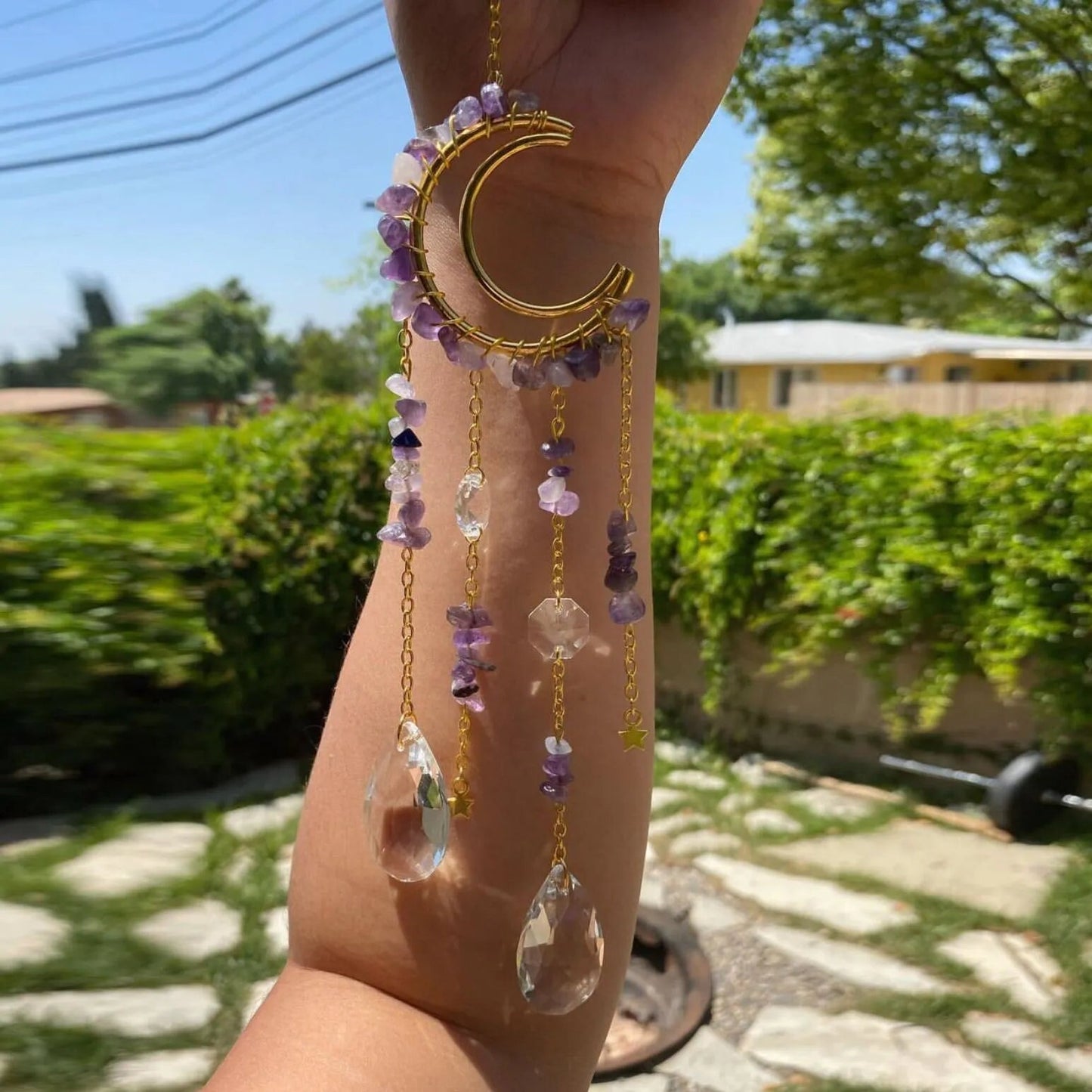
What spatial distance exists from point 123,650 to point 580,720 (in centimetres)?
320

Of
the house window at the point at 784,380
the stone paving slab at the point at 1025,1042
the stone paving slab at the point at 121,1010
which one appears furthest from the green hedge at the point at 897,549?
the house window at the point at 784,380

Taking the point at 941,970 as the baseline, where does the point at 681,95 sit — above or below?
above

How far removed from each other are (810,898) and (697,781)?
1.01 meters

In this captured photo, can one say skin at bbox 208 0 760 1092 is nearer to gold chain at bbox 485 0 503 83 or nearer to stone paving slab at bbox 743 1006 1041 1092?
gold chain at bbox 485 0 503 83

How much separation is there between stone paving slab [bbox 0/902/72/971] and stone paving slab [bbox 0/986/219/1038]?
152 millimetres

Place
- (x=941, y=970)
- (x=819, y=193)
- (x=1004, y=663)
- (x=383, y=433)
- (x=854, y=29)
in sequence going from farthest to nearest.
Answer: (x=819, y=193) < (x=854, y=29) < (x=383, y=433) < (x=1004, y=663) < (x=941, y=970)

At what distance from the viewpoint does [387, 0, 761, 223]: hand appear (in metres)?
0.66

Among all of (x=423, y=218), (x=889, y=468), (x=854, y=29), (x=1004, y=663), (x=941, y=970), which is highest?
(x=854, y=29)

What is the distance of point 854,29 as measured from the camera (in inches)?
269

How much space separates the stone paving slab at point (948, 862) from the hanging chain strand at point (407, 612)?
2.79 meters

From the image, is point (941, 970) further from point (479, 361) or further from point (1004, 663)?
point (479, 361)

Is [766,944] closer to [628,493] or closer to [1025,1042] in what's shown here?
[1025,1042]

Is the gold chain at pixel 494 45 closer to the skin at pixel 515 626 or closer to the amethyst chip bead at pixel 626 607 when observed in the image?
the skin at pixel 515 626

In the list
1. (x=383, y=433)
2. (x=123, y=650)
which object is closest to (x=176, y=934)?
(x=123, y=650)
